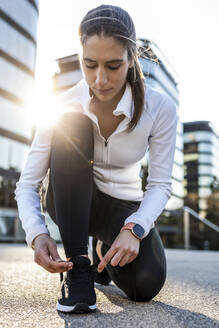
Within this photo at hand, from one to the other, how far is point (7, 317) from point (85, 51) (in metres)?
0.90

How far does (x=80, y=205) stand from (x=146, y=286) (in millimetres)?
384

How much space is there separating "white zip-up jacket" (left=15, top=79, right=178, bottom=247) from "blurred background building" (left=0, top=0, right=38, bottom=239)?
13.3 metres

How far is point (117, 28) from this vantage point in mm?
1451

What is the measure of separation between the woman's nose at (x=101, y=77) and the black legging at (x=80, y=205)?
17 cm

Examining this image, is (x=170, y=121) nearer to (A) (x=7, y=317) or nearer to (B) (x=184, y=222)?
(A) (x=7, y=317)

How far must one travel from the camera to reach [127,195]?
5.81ft

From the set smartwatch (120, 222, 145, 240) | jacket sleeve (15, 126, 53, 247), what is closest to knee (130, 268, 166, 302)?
smartwatch (120, 222, 145, 240)

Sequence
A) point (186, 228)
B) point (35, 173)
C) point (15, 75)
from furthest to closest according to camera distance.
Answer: point (15, 75) < point (186, 228) < point (35, 173)

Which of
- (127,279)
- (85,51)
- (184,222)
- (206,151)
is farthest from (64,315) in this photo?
(206,151)

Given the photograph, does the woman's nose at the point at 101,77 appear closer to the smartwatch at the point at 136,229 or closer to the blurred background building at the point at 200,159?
the smartwatch at the point at 136,229

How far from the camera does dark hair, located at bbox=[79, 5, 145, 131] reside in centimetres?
144

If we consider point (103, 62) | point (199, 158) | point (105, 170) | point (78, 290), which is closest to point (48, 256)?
point (78, 290)

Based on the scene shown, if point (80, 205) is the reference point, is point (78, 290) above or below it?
below

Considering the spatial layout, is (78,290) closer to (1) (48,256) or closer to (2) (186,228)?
(1) (48,256)
